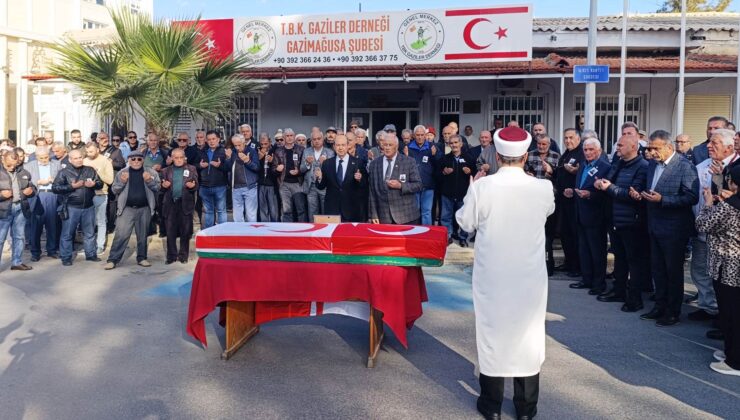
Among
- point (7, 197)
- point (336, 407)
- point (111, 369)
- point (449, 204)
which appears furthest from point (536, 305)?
point (7, 197)

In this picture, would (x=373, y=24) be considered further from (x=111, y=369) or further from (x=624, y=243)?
(x=111, y=369)

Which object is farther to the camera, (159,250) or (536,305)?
(159,250)

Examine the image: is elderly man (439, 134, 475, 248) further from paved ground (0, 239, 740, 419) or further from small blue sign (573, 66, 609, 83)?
paved ground (0, 239, 740, 419)

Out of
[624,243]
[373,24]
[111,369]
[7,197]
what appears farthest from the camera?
[373,24]

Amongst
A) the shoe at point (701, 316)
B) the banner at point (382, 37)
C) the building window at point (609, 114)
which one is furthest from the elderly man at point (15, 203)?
the building window at point (609, 114)

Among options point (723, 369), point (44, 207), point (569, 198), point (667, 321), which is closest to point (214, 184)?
point (44, 207)

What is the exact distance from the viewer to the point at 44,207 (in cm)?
1118

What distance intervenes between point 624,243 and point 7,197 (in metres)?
8.47

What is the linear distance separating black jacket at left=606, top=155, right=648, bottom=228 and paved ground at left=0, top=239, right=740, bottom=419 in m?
1.05

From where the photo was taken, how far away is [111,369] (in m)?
5.77

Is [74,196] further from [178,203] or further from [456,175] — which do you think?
[456,175]

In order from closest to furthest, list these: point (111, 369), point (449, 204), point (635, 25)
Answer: point (111, 369) → point (449, 204) → point (635, 25)

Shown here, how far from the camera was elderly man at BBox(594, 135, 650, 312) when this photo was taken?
7742mm

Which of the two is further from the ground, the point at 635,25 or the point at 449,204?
the point at 635,25
